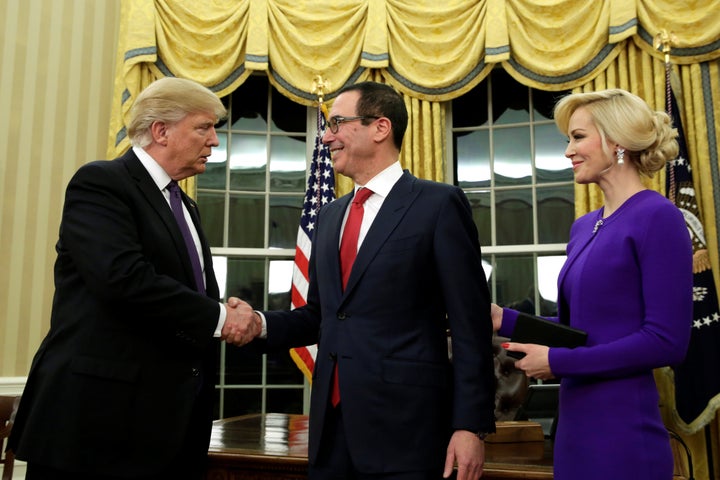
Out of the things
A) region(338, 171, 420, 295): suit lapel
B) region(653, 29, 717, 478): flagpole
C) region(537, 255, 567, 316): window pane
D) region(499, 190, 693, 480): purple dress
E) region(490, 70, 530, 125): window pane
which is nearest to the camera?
region(499, 190, 693, 480): purple dress

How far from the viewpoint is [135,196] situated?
6.12 ft

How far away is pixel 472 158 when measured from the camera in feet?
17.5

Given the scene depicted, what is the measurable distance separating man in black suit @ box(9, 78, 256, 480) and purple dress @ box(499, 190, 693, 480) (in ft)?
3.09

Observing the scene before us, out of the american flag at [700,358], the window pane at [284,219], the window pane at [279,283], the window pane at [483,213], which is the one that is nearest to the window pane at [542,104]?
the window pane at [483,213]

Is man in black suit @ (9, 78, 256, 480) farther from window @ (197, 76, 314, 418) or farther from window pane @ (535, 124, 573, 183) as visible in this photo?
window pane @ (535, 124, 573, 183)

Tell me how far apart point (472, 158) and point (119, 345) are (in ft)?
13.1

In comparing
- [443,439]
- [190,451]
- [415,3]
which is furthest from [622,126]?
[415,3]

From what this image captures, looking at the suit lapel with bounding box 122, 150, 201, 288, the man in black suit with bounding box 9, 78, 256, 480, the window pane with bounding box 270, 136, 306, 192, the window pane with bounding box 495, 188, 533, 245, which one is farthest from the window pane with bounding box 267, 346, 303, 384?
the suit lapel with bounding box 122, 150, 201, 288

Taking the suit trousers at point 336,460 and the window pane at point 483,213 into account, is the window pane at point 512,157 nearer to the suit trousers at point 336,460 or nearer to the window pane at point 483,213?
the window pane at point 483,213

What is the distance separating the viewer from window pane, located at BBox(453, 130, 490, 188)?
5.29m

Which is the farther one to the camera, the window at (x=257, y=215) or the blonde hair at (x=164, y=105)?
the window at (x=257, y=215)

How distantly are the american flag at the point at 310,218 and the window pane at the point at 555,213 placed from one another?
1.57 m

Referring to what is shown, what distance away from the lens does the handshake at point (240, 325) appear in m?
1.96

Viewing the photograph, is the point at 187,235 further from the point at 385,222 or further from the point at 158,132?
the point at 385,222
